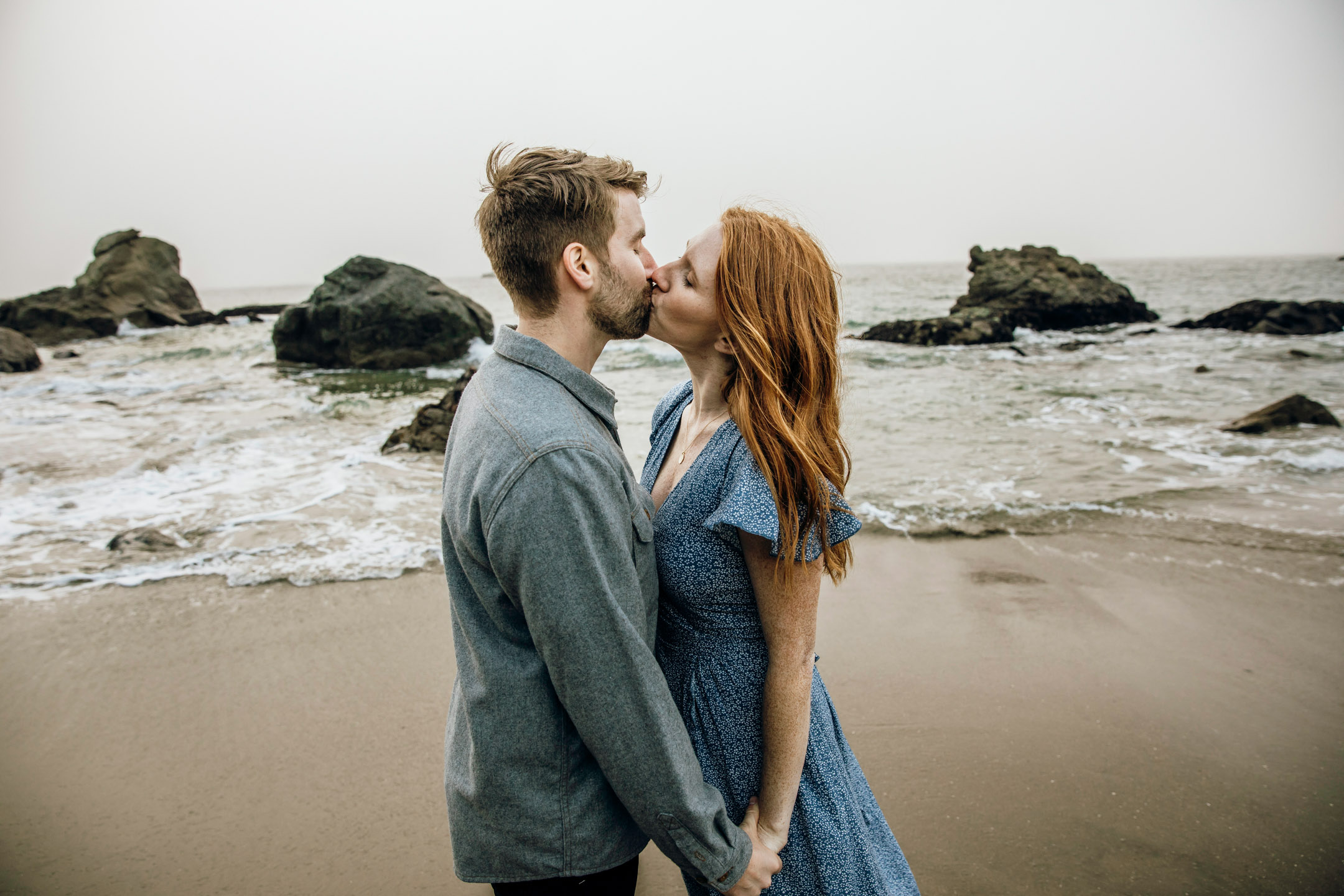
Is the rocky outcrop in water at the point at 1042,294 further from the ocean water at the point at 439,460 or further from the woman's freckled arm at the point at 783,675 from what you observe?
the woman's freckled arm at the point at 783,675

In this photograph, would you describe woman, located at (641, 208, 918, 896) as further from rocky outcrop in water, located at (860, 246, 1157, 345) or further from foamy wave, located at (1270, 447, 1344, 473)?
rocky outcrop in water, located at (860, 246, 1157, 345)

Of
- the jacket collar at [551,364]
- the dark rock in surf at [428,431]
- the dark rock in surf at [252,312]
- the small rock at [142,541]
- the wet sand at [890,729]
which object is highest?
the dark rock in surf at [252,312]

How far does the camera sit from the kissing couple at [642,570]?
129cm

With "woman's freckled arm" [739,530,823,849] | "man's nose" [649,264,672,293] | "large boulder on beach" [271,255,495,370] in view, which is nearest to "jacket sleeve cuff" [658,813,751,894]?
"woman's freckled arm" [739,530,823,849]

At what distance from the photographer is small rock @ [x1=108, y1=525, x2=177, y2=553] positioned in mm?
5660

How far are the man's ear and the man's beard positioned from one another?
0.03m

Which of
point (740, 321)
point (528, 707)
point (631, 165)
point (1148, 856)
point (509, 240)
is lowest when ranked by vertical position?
point (1148, 856)

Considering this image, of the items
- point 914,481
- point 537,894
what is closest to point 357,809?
point 537,894

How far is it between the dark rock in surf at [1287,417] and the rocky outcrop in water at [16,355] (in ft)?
87.9

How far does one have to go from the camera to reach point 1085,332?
88.9ft

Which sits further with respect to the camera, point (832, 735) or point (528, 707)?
point (832, 735)

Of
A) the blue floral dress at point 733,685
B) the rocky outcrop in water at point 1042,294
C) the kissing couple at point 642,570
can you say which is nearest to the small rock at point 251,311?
the rocky outcrop in water at point 1042,294

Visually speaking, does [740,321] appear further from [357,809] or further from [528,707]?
[357,809]

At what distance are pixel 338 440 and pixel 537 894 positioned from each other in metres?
9.77
